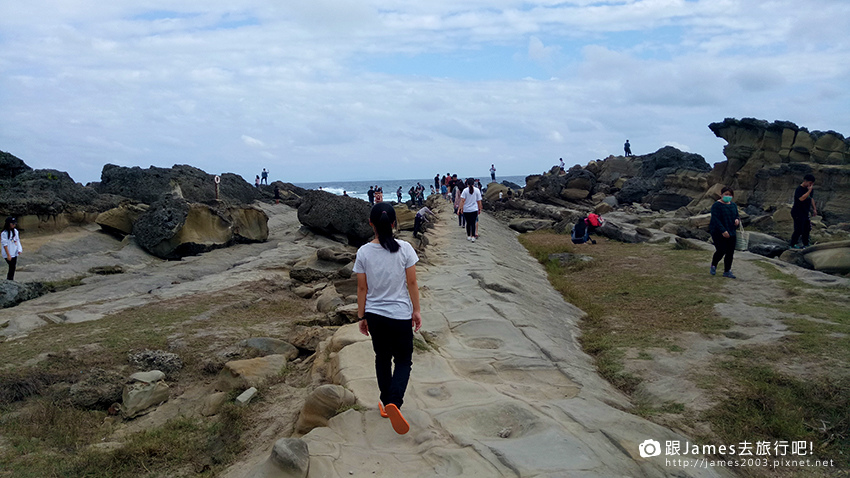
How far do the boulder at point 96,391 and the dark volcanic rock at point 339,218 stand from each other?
417 inches

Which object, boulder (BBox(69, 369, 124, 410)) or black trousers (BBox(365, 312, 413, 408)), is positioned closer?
black trousers (BBox(365, 312, 413, 408))

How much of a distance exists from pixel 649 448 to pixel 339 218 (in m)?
13.1

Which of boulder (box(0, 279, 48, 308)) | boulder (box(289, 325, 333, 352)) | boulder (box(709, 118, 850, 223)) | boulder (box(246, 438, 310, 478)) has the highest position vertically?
boulder (box(709, 118, 850, 223))

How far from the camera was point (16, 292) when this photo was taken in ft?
31.5

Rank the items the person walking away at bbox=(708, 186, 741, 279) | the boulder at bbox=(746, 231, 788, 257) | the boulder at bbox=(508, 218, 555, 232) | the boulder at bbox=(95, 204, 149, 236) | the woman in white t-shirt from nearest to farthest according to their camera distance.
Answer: the person walking away at bbox=(708, 186, 741, 279), the boulder at bbox=(746, 231, 788, 257), the woman in white t-shirt, the boulder at bbox=(95, 204, 149, 236), the boulder at bbox=(508, 218, 555, 232)

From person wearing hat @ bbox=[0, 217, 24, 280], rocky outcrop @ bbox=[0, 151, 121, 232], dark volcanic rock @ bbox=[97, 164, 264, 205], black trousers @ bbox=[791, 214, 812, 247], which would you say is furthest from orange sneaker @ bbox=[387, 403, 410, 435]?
dark volcanic rock @ bbox=[97, 164, 264, 205]

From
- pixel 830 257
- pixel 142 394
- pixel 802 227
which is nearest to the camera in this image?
pixel 142 394

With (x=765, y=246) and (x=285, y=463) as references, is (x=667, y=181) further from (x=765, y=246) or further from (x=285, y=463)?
(x=285, y=463)

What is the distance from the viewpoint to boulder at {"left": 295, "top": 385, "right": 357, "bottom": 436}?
3.83 metres

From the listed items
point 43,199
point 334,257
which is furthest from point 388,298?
point 43,199

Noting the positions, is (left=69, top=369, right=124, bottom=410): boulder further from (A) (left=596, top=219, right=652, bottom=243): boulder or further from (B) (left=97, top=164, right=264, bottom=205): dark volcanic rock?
(B) (left=97, top=164, right=264, bottom=205): dark volcanic rock

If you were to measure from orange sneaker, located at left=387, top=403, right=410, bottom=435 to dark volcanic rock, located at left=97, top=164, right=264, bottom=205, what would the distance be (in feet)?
52.4

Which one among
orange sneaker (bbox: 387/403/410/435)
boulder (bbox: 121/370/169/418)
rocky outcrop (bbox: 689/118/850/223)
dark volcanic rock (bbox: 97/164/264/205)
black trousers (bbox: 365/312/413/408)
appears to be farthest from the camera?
rocky outcrop (bbox: 689/118/850/223)

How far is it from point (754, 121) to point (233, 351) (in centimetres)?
2344
